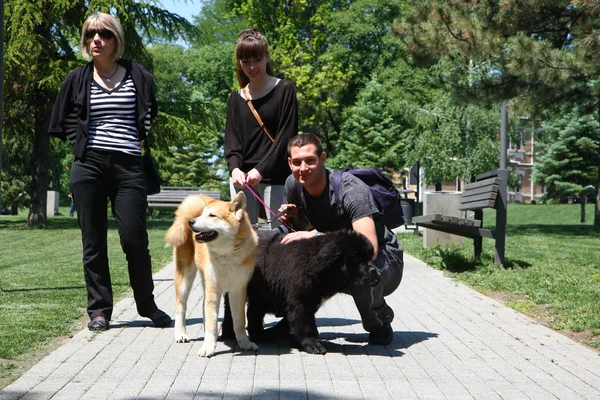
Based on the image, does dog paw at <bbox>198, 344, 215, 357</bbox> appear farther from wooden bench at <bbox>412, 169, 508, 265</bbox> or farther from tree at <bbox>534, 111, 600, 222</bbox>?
tree at <bbox>534, 111, 600, 222</bbox>

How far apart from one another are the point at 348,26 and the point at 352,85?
4.70 metres

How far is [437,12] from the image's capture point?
21.0 metres

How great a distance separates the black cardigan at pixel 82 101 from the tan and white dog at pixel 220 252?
3.65 feet

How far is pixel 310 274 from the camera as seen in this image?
18.2ft

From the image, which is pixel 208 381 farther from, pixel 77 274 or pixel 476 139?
pixel 476 139

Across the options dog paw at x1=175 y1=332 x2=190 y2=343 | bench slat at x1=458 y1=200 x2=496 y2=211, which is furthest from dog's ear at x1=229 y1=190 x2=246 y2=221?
bench slat at x1=458 y1=200 x2=496 y2=211

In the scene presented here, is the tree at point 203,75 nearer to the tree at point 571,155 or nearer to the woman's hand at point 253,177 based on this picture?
the tree at point 571,155

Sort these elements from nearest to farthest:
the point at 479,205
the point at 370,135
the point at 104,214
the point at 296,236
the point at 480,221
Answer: the point at 296,236, the point at 104,214, the point at 479,205, the point at 480,221, the point at 370,135

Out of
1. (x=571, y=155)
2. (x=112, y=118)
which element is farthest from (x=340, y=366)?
(x=571, y=155)

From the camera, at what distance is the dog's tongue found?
548 centimetres

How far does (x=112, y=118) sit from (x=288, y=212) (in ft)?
5.35

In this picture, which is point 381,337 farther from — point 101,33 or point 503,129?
point 503,129

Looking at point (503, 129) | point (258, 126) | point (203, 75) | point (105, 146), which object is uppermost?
point (203, 75)

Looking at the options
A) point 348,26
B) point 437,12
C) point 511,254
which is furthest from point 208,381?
point 348,26
